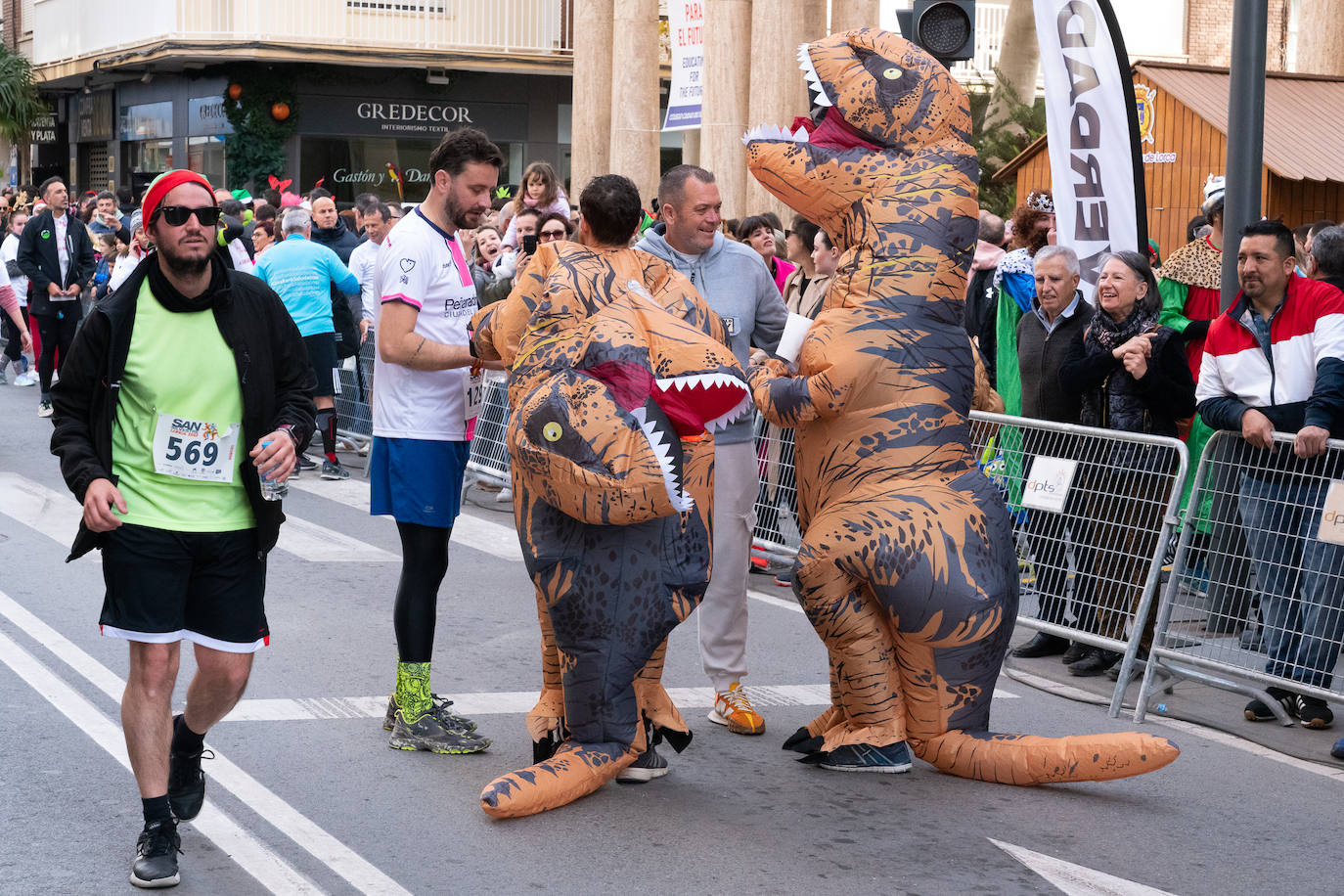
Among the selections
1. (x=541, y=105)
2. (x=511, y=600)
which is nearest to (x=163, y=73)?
(x=541, y=105)

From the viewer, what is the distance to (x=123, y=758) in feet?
17.5

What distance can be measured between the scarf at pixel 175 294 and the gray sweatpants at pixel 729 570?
2.22 meters

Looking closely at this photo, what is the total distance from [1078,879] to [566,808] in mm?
1532

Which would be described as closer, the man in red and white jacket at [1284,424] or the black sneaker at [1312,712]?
the man in red and white jacket at [1284,424]

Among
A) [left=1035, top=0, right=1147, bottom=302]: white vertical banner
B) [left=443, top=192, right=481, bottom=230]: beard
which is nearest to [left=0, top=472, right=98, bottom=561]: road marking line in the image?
[left=443, top=192, right=481, bottom=230]: beard

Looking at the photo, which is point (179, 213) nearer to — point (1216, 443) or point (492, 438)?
point (1216, 443)

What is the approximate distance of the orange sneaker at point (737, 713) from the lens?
600 centimetres

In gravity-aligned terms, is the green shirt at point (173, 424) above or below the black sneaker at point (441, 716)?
above

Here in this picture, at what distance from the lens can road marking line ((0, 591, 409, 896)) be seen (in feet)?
14.4

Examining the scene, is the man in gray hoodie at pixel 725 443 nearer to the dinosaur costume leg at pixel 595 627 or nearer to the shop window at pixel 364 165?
the dinosaur costume leg at pixel 595 627

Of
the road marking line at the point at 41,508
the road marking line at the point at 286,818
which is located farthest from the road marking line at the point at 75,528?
the road marking line at the point at 286,818

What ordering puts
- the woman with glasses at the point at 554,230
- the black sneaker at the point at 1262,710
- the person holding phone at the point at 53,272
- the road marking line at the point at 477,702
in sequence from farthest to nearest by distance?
the person holding phone at the point at 53,272
the woman with glasses at the point at 554,230
the black sneaker at the point at 1262,710
the road marking line at the point at 477,702

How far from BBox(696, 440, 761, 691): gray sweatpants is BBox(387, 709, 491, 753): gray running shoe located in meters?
0.97

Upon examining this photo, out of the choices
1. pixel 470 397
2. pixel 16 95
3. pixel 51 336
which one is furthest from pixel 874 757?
pixel 16 95
